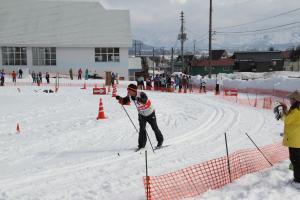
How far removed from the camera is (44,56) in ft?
170

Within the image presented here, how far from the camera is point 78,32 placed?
175ft

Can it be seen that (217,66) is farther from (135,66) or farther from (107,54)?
(107,54)

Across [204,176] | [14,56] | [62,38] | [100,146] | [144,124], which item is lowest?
[100,146]

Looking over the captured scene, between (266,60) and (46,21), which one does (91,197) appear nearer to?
(46,21)

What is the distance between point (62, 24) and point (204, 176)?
1942 inches

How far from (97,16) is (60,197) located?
166ft

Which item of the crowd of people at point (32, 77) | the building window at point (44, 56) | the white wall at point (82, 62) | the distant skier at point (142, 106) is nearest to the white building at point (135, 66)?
the white wall at point (82, 62)

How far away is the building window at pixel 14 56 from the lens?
50691 mm

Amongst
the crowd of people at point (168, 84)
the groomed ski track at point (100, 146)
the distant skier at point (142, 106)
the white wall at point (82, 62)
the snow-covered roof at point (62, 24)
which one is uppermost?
the snow-covered roof at point (62, 24)

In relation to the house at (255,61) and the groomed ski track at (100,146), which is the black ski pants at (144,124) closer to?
the groomed ski track at (100,146)

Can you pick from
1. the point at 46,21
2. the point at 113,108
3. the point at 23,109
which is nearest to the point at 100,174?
the point at 113,108

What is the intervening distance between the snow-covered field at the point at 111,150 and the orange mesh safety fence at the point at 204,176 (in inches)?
13.1

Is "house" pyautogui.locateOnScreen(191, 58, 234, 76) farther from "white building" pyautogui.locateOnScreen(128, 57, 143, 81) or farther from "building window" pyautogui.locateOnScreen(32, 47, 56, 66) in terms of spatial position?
"building window" pyautogui.locateOnScreen(32, 47, 56, 66)

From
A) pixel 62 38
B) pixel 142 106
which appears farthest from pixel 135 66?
pixel 142 106
